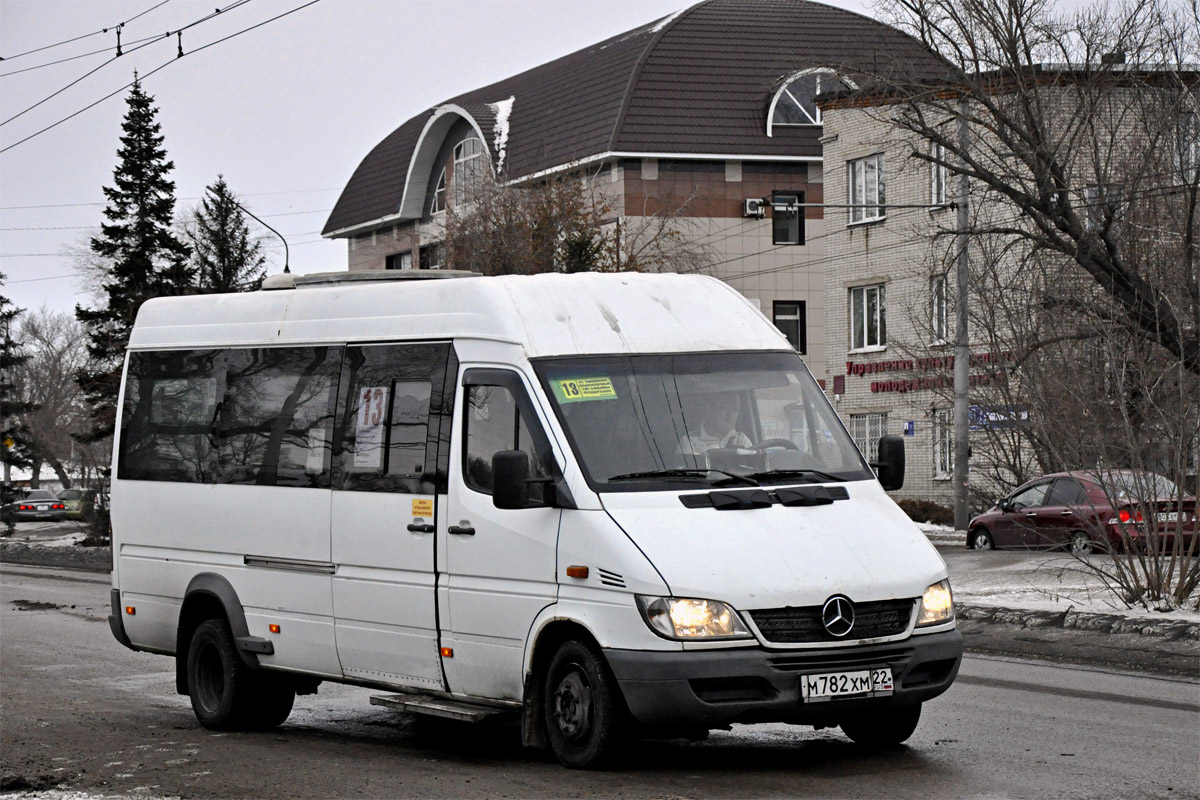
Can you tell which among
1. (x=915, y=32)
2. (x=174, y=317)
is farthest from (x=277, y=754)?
(x=915, y=32)

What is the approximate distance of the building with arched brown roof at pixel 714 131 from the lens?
5409cm

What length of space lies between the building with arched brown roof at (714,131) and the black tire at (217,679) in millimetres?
40540

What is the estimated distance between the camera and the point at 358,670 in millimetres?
9805

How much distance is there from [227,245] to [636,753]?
44.7m

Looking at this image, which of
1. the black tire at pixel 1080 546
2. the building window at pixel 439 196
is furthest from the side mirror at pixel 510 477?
the building window at pixel 439 196

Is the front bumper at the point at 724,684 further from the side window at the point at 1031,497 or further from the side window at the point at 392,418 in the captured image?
the side window at the point at 1031,497

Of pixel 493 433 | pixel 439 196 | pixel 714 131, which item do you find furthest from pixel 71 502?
pixel 493 433

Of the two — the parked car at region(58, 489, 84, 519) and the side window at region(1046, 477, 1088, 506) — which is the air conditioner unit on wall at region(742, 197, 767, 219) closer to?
the side window at region(1046, 477, 1088, 506)

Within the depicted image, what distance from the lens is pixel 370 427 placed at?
9945 mm

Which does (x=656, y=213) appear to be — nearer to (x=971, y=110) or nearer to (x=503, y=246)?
(x=503, y=246)

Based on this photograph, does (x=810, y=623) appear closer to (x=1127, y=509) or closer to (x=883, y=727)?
(x=883, y=727)

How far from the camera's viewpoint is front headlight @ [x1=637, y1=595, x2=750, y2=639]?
25.8ft

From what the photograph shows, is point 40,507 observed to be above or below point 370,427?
below

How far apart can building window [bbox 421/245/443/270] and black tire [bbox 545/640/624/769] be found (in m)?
38.3
